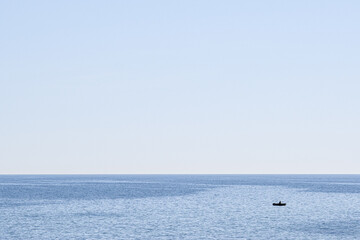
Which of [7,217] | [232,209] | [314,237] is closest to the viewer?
[314,237]

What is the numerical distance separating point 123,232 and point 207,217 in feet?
71.3

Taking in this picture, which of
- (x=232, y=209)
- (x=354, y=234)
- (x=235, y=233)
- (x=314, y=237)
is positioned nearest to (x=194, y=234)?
(x=235, y=233)

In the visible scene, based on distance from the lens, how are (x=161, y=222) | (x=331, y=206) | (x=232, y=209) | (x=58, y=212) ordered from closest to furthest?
(x=161, y=222), (x=58, y=212), (x=232, y=209), (x=331, y=206)

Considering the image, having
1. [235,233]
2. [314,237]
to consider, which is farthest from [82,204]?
[314,237]

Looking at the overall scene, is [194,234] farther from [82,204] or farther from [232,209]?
[82,204]

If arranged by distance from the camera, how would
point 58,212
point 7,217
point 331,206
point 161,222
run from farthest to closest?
1. point 331,206
2. point 58,212
3. point 7,217
4. point 161,222

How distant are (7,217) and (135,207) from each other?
28425 millimetres

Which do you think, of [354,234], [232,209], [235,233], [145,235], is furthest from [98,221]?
[354,234]

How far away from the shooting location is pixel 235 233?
66125mm

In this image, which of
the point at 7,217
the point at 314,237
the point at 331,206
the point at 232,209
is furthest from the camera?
the point at 331,206

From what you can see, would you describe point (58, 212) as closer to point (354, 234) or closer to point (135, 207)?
point (135, 207)

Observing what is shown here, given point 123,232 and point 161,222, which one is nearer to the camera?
point 123,232

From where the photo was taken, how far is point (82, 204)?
111 m

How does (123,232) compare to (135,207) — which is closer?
(123,232)
